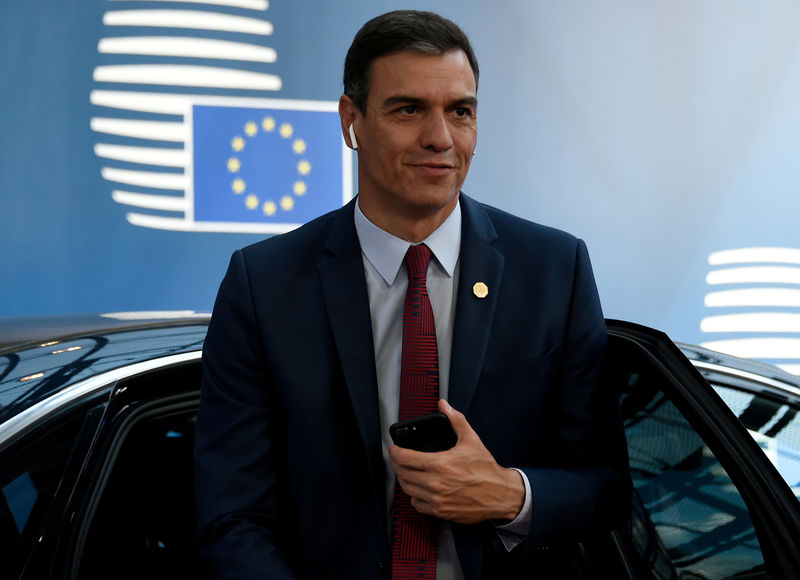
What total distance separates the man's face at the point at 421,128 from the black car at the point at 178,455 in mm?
402

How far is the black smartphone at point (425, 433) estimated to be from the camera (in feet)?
3.41

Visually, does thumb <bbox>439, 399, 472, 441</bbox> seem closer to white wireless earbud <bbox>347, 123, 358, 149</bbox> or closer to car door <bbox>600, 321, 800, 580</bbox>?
car door <bbox>600, 321, 800, 580</bbox>

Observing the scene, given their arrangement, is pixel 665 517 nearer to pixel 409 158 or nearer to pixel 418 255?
pixel 418 255

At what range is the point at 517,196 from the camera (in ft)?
13.1

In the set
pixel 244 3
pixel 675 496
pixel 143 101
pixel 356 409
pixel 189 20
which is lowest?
pixel 675 496

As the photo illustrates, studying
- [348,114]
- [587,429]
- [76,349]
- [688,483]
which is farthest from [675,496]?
[76,349]

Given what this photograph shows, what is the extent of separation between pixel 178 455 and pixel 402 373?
2.29 feet

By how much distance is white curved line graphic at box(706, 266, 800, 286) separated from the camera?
4180mm

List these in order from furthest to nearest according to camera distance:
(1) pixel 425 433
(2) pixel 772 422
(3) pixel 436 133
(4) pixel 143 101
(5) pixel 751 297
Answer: (5) pixel 751 297 → (4) pixel 143 101 → (2) pixel 772 422 → (3) pixel 436 133 → (1) pixel 425 433

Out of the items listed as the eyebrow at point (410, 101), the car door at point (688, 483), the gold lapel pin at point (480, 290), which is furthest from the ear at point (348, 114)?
the car door at point (688, 483)

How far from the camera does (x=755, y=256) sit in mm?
4227

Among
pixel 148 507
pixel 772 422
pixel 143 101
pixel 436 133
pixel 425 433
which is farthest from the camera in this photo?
pixel 143 101

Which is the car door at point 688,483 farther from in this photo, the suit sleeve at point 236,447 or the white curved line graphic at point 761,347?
the white curved line graphic at point 761,347

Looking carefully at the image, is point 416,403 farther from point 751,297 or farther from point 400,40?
point 751,297
